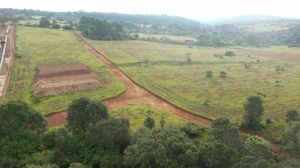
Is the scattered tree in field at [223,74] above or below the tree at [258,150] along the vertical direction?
below

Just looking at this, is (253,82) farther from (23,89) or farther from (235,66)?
(23,89)

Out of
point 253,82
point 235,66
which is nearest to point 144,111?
point 253,82

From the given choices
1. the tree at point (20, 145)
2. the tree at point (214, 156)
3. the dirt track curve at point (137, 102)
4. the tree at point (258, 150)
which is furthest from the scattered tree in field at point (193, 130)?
the tree at point (20, 145)

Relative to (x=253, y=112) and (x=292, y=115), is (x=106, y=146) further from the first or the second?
(x=292, y=115)

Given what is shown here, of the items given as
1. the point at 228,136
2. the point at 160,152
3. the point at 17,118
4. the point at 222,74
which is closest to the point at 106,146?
the point at 160,152

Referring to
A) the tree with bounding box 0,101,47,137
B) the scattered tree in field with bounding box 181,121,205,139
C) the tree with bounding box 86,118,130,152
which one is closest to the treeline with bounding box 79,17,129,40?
the scattered tree in field with bounding box 181,121,205,139

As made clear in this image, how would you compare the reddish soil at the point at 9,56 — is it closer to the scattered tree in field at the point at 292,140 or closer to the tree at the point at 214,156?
the tree at the point at 214,156

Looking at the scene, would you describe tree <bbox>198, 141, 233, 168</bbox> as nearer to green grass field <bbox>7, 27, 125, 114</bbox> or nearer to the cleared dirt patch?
green grass field <bbox>7, 27, 125, 114</bbox>
